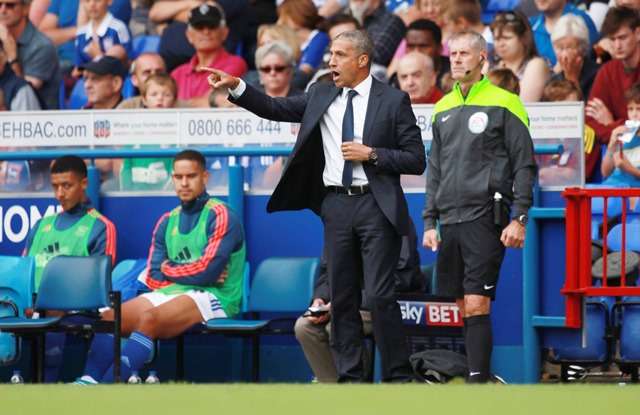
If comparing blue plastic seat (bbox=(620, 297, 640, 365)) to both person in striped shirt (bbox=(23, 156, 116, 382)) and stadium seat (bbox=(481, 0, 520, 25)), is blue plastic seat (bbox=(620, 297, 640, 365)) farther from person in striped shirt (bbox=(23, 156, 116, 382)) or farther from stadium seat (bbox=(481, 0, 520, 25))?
stadium seat (bbox=(481, 0, 520, 25))

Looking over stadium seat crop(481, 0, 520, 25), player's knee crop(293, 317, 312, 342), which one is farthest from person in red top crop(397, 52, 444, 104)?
player's knee crop(293, 317, 312, 342)

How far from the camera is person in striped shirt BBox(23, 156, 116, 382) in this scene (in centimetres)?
1159

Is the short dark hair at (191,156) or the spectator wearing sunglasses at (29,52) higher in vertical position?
the spectator wearing sunglasses at (29,52)

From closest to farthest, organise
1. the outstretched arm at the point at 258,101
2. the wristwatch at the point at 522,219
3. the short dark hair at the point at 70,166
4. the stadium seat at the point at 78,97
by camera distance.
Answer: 1. the outstretched arm at the point at 258,101
2. the wristwatch at the point at 522,219
3. the short dark hair at the point at 70,166
4. the stadium seat at the point at 78,97

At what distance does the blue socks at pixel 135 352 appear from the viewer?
1080 cm

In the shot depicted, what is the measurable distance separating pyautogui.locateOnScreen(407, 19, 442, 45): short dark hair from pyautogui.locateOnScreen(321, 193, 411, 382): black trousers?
4506 mm

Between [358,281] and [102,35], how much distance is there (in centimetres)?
723

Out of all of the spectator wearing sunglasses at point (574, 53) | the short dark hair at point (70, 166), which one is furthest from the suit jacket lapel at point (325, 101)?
the spectator wearing sunglasses at point (574, 53)

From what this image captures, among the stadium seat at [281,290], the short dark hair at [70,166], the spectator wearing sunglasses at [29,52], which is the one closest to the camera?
the stadium seat at [281,290]

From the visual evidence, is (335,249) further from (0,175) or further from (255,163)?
(0,175)

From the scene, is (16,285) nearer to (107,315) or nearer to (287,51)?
(107,315)

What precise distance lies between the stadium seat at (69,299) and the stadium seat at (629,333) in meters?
3.43

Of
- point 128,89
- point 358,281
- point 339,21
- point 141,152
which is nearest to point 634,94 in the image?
point 358,281

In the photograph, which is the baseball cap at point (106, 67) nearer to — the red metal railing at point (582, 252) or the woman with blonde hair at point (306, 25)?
the woman with blonde hair at point (306, 25)
